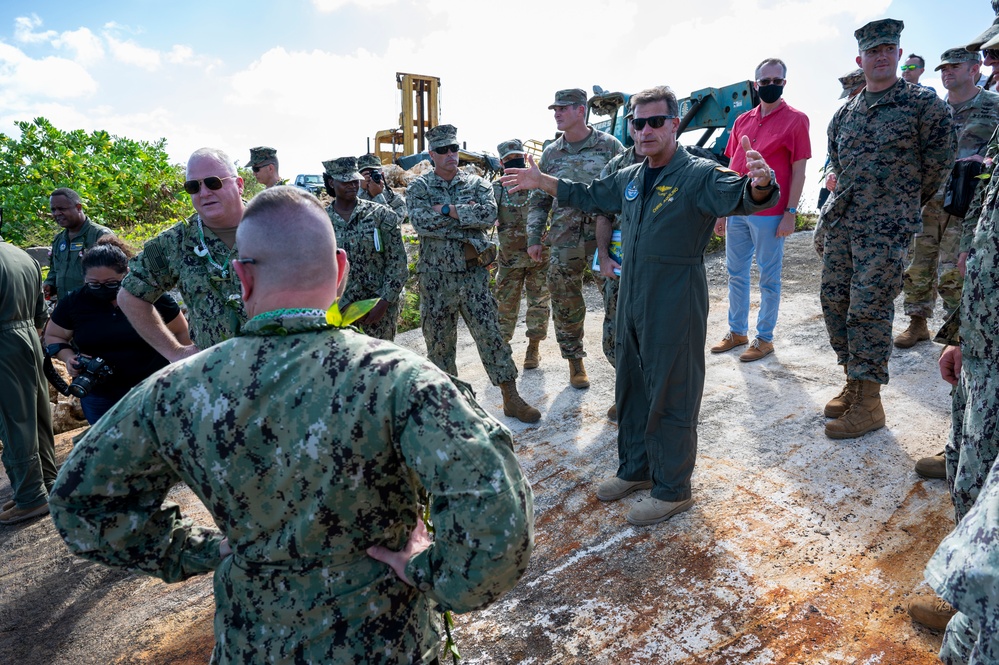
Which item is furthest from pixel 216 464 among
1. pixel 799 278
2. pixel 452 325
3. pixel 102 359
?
pixel 799 278

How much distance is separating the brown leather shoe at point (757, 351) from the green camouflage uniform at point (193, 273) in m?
4.28

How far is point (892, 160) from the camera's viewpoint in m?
3.97

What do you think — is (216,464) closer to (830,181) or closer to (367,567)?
(367,567)

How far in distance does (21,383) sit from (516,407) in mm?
3466

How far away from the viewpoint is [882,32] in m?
3.84

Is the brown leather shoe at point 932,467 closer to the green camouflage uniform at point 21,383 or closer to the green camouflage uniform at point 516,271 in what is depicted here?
the green camouflage uniform at point 516,271

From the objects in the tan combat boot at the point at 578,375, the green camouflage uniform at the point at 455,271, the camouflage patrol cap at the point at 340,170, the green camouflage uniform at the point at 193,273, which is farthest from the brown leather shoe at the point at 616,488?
the camouflage patrol cap at the point at 340,170

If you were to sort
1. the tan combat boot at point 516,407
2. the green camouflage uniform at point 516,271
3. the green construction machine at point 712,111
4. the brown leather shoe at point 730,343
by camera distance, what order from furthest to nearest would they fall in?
A: the green construction machine at point 712,111 → the green camouflage uniform at point 516,271 → the brown leather shoe at point 730,343 → the tan combat boot at point 516,407

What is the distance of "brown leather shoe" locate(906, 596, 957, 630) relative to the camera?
239 centimetres

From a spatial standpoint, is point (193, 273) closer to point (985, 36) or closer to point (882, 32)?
point (985, 36)

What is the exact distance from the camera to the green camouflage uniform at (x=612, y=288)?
4.49m

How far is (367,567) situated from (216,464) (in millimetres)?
396

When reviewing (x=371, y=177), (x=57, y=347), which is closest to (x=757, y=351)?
(x=371, y=177)

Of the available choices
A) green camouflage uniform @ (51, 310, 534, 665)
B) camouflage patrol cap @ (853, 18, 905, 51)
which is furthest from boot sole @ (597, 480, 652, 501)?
camouflage patrol cap @ (853, 18, 905, 51)
